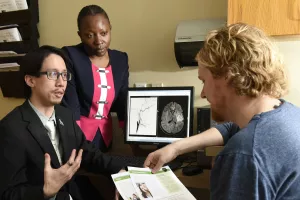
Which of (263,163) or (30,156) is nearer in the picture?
(263,163)

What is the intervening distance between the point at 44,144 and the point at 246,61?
1.03 m

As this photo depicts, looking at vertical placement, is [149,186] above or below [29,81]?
below

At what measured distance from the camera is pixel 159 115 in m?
1.95

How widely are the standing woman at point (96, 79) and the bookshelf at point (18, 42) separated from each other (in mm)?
737

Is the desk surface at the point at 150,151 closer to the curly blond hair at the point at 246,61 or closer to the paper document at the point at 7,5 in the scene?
the curly blond hair at the point at 246,61

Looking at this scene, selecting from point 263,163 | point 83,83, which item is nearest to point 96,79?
point 83,83

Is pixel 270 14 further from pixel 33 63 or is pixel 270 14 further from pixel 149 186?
pixel 33 63

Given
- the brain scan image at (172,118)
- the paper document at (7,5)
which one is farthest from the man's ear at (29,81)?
the paper document at (7,5)

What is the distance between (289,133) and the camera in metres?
0.74

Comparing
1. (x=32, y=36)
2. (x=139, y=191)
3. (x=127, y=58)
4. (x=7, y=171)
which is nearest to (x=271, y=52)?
(x=139, y=191)

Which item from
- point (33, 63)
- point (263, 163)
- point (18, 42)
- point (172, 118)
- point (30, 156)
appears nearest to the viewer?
point (263, 163)

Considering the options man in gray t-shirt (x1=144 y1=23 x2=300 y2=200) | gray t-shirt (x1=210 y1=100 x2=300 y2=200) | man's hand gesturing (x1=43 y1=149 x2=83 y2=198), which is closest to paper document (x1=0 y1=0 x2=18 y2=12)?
man's hand gesturing (x1=43 y1=149 x2=83 y2=198)

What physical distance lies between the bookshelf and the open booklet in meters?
1.60

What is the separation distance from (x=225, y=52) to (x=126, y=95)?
1266mm
